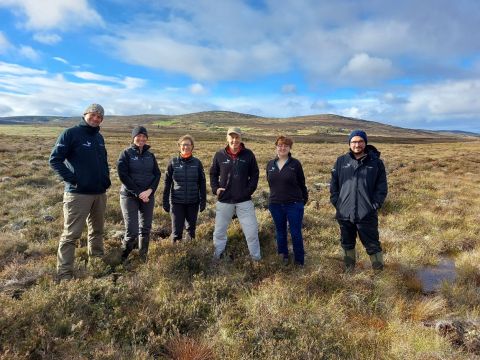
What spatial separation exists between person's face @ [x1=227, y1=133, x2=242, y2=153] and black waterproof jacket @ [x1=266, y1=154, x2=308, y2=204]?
0.75 metres

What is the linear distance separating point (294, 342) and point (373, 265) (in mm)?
2644

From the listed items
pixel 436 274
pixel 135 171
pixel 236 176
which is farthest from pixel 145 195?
pixel 436 274

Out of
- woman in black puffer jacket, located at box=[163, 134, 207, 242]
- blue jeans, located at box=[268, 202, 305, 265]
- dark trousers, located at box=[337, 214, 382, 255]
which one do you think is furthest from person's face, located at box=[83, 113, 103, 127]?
dark trousers, located at box=[337, 214, 382, 255]

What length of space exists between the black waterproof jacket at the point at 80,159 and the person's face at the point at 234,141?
6.67 feet

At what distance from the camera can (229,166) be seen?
571 centimetres

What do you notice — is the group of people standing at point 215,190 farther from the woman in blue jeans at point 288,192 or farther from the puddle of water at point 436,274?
the puddle of water at point 436,274

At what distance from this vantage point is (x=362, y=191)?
5277mm

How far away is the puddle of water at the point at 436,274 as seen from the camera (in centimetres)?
558

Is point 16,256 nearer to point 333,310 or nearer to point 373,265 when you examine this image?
point 333,310

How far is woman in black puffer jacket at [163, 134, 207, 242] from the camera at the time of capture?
6.16 meters

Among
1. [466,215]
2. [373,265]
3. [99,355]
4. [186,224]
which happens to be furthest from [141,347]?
[466,215]

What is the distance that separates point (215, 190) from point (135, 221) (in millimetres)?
1506

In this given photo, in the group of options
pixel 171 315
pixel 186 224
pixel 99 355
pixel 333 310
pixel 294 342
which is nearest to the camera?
pixel 99 355

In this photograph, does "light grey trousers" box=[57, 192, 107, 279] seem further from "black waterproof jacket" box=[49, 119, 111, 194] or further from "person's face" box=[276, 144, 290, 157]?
"person's face" box=[276, 144, 290, 157]
